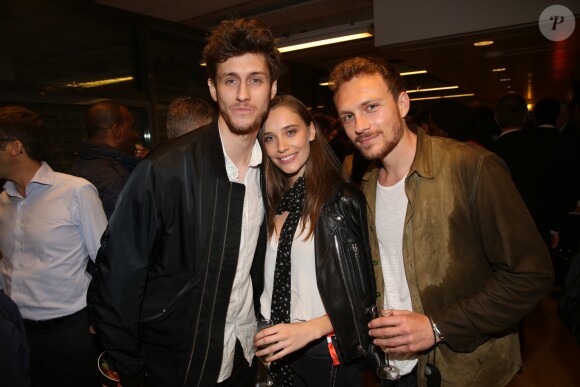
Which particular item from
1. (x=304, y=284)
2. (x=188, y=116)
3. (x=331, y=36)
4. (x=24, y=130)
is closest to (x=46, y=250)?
(x=24, y=130)

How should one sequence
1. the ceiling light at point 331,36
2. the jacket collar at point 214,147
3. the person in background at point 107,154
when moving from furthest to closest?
1. the ceiling light at point 331,36
2. the person in background at point 107,154
3. the jacket collar at point 214,147

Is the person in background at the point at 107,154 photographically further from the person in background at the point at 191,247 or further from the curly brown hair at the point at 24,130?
the person in background at the point at 191,247

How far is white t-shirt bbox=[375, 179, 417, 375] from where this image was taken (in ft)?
5.32

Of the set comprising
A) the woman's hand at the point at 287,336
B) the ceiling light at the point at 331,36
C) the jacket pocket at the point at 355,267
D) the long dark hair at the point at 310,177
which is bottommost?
the woman's hand at the point at 287,336

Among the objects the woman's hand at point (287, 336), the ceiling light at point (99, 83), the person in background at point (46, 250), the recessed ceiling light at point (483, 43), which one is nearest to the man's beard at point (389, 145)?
the woman's hand at point (287, 336)

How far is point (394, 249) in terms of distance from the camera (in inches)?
64.5

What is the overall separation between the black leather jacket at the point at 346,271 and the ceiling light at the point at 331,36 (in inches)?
170

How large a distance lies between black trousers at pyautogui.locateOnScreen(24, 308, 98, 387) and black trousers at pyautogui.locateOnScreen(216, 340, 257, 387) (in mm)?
1167

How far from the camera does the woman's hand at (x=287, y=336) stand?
1.42m

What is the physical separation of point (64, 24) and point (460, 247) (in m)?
5.83

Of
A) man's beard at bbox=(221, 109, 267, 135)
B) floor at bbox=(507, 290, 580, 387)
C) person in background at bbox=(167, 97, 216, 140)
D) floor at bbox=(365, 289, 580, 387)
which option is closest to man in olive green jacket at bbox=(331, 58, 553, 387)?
man's beard at bbox=(221, 109, 267, 135)

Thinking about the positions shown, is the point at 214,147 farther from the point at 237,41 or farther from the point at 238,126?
the point at 237,41

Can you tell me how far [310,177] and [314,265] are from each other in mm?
500

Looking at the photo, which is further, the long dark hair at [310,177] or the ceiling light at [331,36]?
the ceiling light at [331,36]
